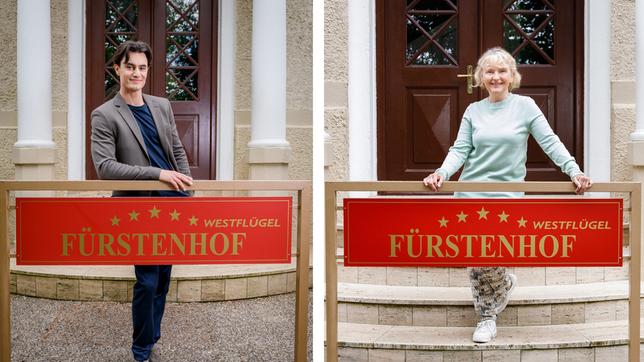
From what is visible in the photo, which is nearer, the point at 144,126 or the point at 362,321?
the point at 144,126

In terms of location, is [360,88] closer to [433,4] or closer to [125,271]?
[433,4]

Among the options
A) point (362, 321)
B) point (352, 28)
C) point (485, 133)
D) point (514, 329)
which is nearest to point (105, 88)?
point (352, 28)

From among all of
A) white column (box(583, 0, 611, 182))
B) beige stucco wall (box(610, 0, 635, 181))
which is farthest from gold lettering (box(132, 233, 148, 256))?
beige stucco wall (box(610, 0, 635, 181))

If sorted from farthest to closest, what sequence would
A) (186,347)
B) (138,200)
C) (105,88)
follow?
(105,88)
(186,347)
(138,200)

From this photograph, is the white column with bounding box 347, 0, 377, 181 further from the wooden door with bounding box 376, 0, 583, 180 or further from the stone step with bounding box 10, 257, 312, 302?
the stone step with bounding box 10, 257, 312, 302

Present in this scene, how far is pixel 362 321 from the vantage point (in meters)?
3.27

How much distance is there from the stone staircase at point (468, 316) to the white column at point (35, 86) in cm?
173

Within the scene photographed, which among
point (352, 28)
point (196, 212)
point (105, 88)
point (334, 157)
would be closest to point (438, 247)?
point (196, 212)

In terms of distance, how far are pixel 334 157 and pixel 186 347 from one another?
1416 mm

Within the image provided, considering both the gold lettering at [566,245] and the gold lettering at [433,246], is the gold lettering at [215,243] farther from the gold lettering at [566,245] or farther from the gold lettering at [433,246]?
the gold lettering at [566,245]

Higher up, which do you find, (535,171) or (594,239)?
(535,171)

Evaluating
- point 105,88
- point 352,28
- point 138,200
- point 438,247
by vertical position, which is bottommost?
point 438,247

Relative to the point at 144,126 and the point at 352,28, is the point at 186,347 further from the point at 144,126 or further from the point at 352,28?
the point at 352,28

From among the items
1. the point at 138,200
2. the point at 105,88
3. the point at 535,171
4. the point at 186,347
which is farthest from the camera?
the point at 535,171
